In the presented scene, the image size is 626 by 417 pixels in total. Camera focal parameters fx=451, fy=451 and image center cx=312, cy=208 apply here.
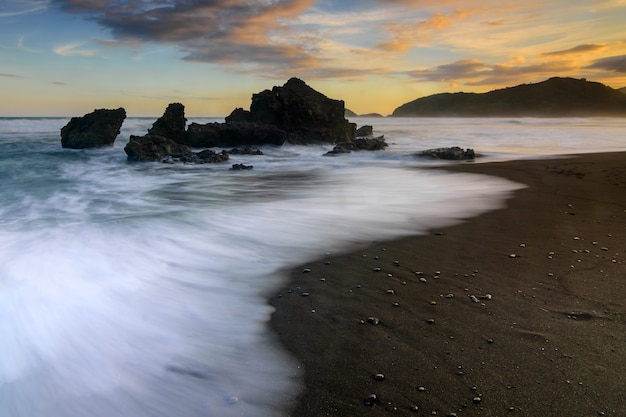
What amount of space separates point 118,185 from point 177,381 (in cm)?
1159

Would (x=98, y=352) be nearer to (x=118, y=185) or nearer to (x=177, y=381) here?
(x=177, y=381)

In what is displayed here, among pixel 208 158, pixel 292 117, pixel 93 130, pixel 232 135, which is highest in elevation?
pixel 292 117

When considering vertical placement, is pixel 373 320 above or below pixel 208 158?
below

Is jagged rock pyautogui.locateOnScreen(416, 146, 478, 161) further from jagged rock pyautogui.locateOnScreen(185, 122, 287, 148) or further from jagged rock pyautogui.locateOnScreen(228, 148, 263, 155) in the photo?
jagged rock pyautogui.locateOnScreen(185, 122, 287, 148)

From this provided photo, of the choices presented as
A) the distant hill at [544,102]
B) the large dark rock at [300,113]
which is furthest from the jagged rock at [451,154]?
the distant hill at [544,102]

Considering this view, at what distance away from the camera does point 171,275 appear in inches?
208

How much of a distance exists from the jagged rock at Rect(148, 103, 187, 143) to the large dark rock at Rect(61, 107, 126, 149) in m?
2.74

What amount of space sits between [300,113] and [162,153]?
10417mm

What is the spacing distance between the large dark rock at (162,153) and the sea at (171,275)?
→ 4865 millimetres

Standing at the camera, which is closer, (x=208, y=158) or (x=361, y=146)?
(x=208, y=158)

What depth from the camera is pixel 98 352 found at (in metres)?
3.64

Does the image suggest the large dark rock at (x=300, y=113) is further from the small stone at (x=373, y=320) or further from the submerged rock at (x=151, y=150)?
the small stone at (x=373, y=320)

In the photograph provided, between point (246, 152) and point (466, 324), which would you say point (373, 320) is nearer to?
point (466, 324)

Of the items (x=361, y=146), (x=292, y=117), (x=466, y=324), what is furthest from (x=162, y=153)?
(x=466, y=324)
